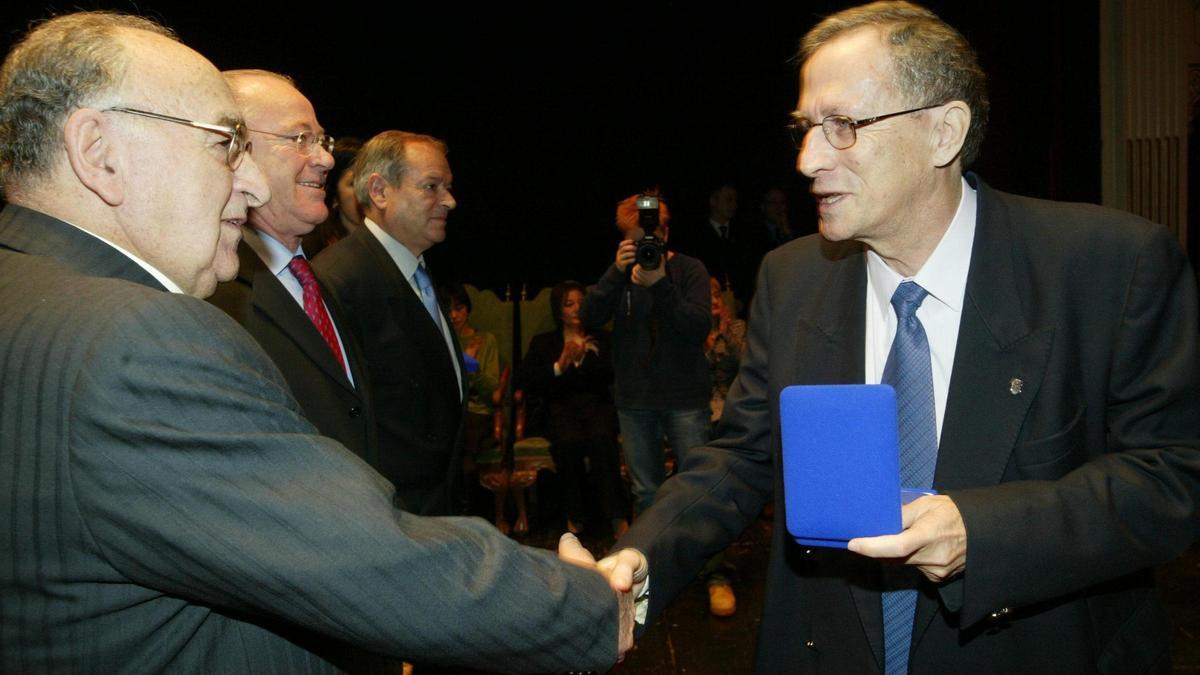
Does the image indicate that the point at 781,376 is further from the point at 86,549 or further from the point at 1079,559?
the point at 86,549

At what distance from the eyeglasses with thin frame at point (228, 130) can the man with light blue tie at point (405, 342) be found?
4.02ft

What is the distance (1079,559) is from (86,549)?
1.34 m

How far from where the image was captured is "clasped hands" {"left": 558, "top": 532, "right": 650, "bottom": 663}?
1.44m

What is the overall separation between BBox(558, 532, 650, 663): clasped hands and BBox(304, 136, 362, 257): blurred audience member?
2499mm

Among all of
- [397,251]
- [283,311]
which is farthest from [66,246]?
[397,251]

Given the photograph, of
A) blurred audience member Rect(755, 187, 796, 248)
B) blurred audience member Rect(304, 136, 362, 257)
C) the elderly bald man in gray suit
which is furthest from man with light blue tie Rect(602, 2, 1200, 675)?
blurred audience member Rect(755, 187, 796, 248)

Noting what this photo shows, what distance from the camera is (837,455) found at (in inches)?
51.3

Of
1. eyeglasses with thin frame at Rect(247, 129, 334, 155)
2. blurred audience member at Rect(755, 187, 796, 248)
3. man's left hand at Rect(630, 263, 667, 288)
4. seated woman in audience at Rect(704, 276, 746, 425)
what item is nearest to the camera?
eyeglasses with thin frame at Rect(247, 129, 334, 155)

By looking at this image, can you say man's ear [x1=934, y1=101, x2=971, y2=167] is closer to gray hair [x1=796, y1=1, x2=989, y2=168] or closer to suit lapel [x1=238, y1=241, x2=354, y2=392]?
gray hair [x1=796, y1=1, x2=989, y2=168]

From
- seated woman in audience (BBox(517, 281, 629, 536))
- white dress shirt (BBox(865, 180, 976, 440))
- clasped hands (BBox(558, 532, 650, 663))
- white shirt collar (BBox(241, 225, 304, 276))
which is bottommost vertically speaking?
seated woman in audience (BBox(517, 281, 629, 536))

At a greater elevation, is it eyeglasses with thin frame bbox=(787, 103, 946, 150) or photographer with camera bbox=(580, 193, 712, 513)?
eyeglasses with thin frame bbox=(787, 103, 946, 150)

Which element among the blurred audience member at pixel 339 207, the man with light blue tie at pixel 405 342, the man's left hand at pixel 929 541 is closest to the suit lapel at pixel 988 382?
the man's left hand at pixel 929 541

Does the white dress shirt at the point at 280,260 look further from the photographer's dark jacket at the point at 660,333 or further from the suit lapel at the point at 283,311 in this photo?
the photographer's dark jacket at the point at 660,333

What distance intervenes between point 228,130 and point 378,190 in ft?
6.35
